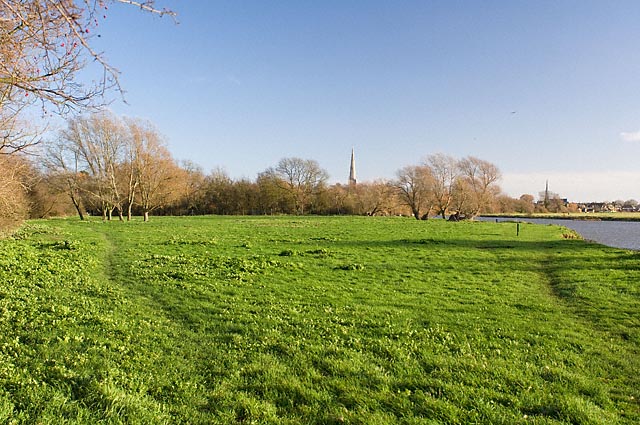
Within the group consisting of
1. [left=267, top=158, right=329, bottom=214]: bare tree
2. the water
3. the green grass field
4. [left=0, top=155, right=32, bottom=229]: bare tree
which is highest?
[left=267, top=158, right=329, bottom=214]: bare tree

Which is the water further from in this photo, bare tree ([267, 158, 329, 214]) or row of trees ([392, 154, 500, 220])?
bare tree ([267, 158, 329, 214])

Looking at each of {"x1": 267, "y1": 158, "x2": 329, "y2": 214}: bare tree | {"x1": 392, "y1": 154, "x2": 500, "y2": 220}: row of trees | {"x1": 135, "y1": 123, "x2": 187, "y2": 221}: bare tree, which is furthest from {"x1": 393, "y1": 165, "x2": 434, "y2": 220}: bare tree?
{"x1": 135, "y1": 123, "x2": 187, "y2": 221}: bare tree

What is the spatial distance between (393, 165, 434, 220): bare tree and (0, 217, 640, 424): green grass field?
6515 centimetres

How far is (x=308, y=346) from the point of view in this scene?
7777 millimetres

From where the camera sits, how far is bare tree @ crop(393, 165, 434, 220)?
80812mm

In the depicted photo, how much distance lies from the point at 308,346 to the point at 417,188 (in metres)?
76.8

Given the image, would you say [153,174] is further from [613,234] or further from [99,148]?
[613,234]

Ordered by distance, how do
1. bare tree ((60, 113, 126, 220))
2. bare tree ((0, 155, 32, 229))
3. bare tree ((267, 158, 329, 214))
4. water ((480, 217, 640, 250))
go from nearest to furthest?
1. bare tree ((0, 155, 32, 229))
2. water ((480, 217, 640, 250))
3. bare tree ((60, 113, 126, 220))
4. bare tree ((267, 158, 329, 214))

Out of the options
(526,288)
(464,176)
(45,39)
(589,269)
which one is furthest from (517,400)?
(464,176)

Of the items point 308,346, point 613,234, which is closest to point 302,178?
point 613,234

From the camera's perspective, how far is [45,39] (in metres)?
5.14

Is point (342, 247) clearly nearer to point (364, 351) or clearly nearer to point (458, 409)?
point (364, 351)

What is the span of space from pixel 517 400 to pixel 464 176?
8643cm

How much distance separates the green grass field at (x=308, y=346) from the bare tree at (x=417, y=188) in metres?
65.2
